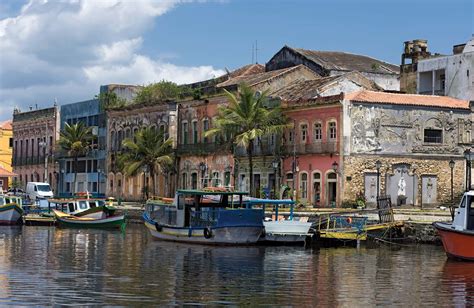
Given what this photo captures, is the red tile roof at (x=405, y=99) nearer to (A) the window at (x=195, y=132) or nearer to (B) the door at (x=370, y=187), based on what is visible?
(B) the door at (x=370, y=187)

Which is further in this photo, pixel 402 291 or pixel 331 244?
pixel 331 244

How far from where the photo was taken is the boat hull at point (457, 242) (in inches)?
1369

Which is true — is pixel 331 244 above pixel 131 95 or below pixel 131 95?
below

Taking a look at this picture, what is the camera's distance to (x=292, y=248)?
134 ft

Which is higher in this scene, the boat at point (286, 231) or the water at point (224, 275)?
the boat at point (286, 231)

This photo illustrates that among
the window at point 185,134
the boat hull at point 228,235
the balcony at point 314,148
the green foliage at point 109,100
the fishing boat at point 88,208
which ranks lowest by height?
the boat hull at point 228,235

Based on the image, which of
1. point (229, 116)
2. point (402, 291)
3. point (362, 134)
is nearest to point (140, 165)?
point (229, 116)

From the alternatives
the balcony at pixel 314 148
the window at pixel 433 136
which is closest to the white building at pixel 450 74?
the window at pixel 433 136

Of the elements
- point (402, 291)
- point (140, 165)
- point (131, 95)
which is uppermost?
point (131, 95)

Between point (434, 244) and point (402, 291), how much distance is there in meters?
16.9

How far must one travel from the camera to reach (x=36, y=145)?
305 feet

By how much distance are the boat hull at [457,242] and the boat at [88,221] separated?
75.4 feet

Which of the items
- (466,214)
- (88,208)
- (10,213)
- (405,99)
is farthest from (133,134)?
(466,214)

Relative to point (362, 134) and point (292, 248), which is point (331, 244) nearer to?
point (292, 248)
